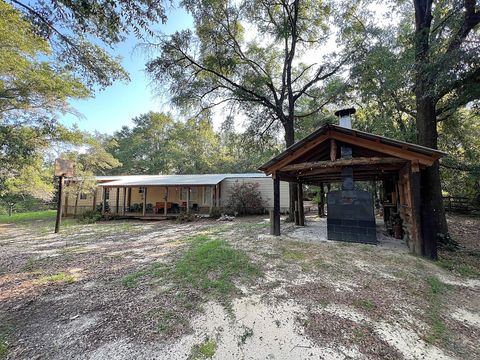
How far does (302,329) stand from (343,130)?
5.15 m

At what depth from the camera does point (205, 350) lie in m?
2.36

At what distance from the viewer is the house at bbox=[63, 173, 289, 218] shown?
47.7 feet

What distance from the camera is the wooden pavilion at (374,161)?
5184mm

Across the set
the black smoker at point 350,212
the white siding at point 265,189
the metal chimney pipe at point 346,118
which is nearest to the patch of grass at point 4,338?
the black smoker at point 350,212

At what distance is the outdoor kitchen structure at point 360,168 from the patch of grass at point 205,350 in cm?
521

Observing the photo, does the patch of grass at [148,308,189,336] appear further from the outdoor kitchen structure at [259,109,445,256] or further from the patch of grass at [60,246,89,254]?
the outdoor kitchen structure at [259,109,445,256]

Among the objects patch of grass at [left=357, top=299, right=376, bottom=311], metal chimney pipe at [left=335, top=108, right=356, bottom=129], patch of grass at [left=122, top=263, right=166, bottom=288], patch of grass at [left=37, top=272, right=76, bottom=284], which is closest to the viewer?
patch of grass at [left=357, top=299, right=376, bottom=311]

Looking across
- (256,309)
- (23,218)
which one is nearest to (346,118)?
(256,309)

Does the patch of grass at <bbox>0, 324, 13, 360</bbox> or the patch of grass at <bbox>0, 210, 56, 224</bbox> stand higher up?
the patch of grass at <bbox>0, 210, 56, 224</bbox>

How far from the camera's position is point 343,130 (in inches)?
242

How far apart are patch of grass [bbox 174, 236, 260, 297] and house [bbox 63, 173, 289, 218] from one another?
8.86 metres

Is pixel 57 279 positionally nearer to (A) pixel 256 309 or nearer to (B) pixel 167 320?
(B) pixel 167 320

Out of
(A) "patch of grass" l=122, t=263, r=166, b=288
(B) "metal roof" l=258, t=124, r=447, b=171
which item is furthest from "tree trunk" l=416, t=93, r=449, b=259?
(A) "patch of grass" l=122, t=263, r=166, b=288

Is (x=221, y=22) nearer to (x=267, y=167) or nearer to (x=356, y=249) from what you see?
(x=267, y=167)
